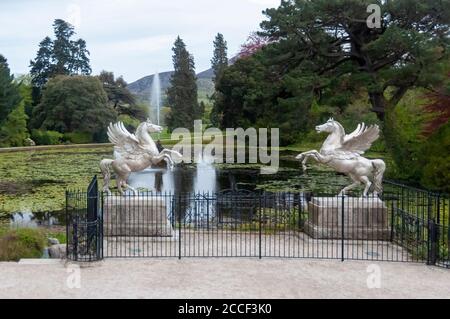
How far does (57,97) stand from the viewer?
5681cm

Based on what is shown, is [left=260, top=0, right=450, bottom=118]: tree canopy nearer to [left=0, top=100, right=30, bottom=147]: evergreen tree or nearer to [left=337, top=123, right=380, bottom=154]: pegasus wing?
[left=337, top=123, right=380, bottom=154]: pegasus wing

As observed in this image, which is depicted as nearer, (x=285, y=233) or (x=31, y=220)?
(x=285, y=233)

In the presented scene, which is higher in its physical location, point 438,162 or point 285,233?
point 438,162

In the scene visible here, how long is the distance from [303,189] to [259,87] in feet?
26.7

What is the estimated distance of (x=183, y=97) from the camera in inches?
2623

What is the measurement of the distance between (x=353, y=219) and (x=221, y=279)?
4.73 metres

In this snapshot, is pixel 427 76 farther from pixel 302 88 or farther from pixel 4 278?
pixel 4 278

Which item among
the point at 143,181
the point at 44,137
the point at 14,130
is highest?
the point at 14,130

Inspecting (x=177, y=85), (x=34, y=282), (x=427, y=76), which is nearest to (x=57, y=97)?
(x=177, y=85)

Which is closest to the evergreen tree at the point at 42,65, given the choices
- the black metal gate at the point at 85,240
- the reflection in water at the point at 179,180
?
the reflection in water at the point at 179,180

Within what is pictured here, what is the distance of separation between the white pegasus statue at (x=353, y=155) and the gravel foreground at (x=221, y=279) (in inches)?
116

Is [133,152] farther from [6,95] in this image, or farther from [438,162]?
[6,95]

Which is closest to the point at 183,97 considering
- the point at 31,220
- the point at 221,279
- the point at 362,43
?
the point at 362,43

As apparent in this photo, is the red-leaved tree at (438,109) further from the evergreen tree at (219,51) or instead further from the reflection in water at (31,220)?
the evergreen tree at (219,51)
